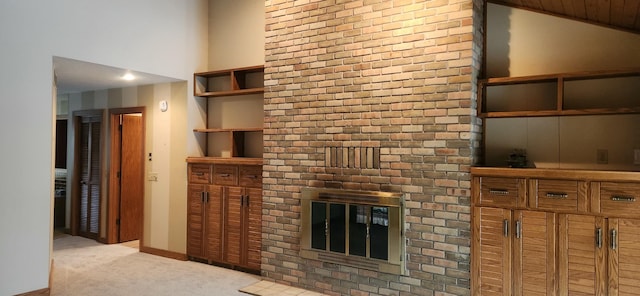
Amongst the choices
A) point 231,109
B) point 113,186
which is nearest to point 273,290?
point 231,109

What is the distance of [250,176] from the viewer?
4797 millimetres

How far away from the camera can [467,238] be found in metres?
3.38

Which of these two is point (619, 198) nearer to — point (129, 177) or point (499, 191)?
point (499, 191)

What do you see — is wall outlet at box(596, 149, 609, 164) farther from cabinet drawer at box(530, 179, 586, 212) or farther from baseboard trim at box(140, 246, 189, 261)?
baseboard trim at box(140, 246, 189, 261)

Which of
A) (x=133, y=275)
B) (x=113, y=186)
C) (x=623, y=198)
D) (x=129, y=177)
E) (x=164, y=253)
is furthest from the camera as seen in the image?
(x=129, y=177)

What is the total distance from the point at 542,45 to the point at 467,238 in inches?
68.0

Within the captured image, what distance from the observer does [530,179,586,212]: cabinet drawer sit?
3.01 metres

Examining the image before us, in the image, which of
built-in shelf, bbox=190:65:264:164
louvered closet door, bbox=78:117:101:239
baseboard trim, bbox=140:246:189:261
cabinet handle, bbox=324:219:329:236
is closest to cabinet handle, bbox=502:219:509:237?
cabinet handle, bbox=324:219:329:236

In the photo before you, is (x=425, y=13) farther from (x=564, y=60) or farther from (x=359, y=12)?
(x=564, y=60)

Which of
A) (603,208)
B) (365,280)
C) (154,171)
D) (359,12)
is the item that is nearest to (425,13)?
(359,12)

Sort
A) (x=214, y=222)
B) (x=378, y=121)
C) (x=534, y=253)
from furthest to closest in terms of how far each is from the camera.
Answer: (x=214, y=222), (x=378, y=121), (x=534, y=253)

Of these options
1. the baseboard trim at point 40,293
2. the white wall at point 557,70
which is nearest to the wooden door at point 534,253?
the white wall at point 557,70

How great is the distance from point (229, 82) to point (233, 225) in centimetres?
179

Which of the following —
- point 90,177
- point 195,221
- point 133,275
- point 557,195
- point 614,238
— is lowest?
point 133,275
